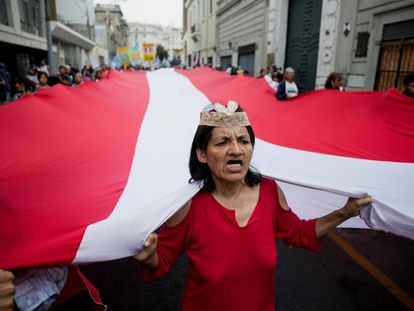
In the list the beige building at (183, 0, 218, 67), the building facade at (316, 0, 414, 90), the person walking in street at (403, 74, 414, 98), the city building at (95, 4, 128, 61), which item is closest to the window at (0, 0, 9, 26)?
the beige building at (183, 0, 218, 67)

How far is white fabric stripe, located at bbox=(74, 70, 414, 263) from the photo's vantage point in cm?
134

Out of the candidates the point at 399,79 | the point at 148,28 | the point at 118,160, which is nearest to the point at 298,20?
the point at 399,79

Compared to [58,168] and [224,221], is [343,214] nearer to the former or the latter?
[224,221]

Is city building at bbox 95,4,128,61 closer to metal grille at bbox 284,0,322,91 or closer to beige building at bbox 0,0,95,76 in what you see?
beige building at bbox 0,0,95,76

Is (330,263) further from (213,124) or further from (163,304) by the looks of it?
(213,124)

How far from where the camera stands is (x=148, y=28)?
359 feet

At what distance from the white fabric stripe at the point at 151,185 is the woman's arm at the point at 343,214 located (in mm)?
644

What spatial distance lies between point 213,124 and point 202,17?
32538 mm

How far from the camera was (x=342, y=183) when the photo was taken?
1.90 metres

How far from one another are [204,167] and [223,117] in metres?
0.28

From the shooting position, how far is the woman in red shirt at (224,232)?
1418 millimetres

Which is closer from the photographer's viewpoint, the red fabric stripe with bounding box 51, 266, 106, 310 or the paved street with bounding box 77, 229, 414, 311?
the red fabric stripe with bounding box 51, 266, 106, 310

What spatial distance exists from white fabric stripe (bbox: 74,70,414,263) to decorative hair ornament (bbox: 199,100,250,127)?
0.31m

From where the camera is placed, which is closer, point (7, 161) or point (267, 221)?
point (267, 221)
